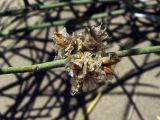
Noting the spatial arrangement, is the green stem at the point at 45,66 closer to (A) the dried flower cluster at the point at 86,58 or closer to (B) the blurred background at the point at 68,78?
(A) the dried flower cluster at the point at 86,58

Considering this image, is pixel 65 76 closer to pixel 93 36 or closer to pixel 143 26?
pixel 143 26

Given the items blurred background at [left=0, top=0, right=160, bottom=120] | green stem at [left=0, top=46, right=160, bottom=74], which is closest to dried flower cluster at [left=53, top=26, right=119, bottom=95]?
green stem at [left=0, top=46, right=160, bottom=74]

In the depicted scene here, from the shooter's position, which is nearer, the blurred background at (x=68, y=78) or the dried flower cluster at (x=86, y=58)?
the dried flower cluster at (x=86, y=58)

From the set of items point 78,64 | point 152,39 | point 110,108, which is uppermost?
point 78,64

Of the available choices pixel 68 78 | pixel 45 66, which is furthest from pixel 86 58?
pixel 68 78

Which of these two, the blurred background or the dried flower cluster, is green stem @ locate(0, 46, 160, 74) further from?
the blurred background

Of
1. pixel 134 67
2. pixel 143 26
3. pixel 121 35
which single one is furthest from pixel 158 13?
pixel 134 67

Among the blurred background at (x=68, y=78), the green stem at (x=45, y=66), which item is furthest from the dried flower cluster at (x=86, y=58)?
the blurred background at (x=68, y=78)
